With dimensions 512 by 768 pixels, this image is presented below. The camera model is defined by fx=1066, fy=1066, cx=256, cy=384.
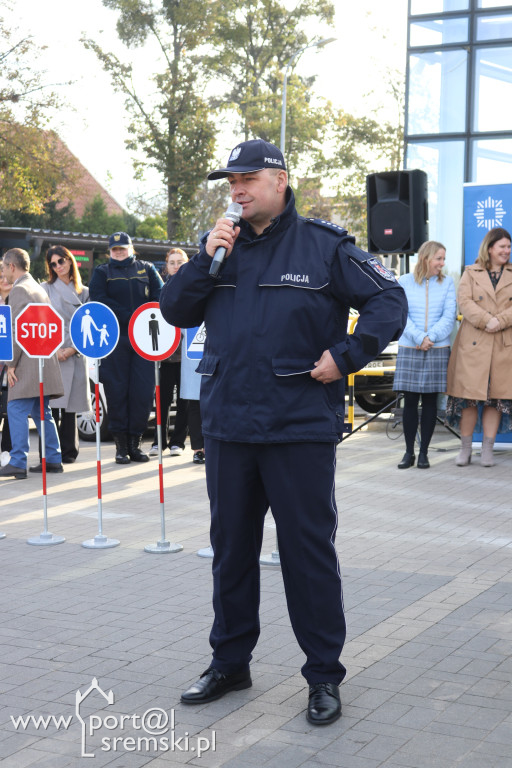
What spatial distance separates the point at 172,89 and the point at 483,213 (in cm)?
2273

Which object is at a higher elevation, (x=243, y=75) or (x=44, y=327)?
(x=243, y=75)

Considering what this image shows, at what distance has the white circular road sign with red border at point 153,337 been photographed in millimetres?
7059

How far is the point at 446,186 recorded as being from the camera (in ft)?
46.9

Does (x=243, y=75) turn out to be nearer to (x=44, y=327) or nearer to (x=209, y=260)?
(x=44, y=327)

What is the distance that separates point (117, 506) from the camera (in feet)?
27.5

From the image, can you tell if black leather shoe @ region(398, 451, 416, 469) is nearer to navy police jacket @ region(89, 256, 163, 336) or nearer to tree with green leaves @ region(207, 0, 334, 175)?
navy police jacket @ region(89, 256, 163, 336)

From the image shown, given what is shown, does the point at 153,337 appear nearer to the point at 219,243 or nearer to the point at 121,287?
the point at 219,243

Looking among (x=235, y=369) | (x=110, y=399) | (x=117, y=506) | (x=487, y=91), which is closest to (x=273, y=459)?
(x=235, y=369)

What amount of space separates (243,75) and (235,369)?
3542 centimetres

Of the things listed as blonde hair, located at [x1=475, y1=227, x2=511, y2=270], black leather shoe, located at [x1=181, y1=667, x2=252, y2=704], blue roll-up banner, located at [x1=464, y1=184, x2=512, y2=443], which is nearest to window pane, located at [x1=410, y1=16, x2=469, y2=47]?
blue roll-up banner, located at [x1=464, y1=184, x2=512, y2=443]

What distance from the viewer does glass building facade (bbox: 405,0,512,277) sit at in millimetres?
13828

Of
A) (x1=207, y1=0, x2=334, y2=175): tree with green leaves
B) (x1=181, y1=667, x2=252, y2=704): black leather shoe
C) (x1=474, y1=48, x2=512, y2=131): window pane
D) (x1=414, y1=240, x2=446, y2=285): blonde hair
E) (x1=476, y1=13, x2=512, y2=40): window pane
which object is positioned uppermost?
A: (x1=207, y1=0, x2=334, y2=175): tree with green leaves

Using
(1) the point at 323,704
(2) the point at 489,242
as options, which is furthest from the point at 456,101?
(1) the point at 323,704

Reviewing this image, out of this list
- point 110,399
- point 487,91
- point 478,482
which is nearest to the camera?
point 478,482
